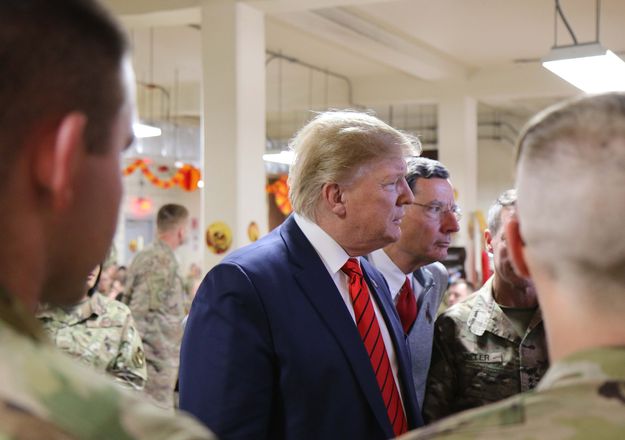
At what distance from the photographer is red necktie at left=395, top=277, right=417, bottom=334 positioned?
299cm

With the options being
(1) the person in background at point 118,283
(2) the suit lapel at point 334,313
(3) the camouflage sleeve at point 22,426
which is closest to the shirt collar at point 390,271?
(2) the suit lapel at point 334,313

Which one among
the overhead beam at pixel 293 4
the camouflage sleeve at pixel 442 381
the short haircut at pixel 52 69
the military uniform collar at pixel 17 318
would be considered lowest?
the camouflage sleeve at pixel 442 381

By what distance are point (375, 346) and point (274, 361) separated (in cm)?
34

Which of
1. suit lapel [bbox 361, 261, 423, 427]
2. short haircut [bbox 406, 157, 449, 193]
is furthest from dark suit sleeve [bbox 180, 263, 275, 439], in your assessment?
short haircut [bbox 406, 157, 449, 193]

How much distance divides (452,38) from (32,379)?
31.3 feet

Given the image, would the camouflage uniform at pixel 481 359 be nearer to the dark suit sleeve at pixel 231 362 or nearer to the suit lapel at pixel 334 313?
the suit lapel at pixel 334 313

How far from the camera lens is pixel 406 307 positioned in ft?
10.0

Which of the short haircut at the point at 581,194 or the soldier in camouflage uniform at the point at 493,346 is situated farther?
the soldier in camouflage uniform at the point at 493,346

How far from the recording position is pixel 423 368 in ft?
9.27

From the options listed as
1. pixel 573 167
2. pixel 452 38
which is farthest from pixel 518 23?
pixel 573 167

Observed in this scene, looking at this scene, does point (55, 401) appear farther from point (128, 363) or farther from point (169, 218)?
point (169, 218)

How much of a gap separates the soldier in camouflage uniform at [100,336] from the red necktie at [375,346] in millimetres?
1276

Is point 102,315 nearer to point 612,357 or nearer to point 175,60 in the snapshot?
point 612,357

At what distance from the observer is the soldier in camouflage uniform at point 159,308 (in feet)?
20.6
